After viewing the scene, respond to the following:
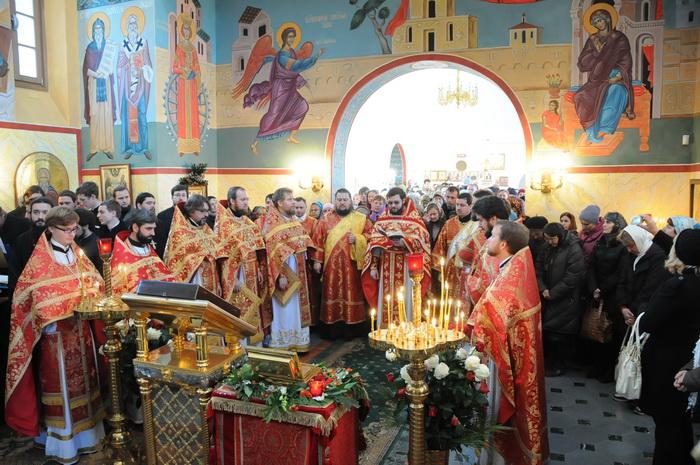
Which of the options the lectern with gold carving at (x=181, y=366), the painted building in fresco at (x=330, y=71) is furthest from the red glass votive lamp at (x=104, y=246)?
the painted building in fresco at (x=330, y=71)

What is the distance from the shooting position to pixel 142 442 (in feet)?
14.3

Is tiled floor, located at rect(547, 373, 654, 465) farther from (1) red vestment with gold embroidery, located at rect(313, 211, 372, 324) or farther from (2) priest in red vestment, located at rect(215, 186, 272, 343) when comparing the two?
(2) priest in red vestment, located at rect(215, 186, 272, 343)

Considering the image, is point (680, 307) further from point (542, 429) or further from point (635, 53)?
point (635, 53)

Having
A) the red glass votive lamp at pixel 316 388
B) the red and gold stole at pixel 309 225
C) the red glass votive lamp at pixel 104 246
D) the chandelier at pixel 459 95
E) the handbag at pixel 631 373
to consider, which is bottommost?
the handbag at pixel 631 373

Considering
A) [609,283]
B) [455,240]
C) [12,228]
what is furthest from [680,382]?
[12,228]

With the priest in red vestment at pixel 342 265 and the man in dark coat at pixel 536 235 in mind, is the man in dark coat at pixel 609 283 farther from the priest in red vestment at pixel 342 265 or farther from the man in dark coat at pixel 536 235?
the priest in red vestment at pixel 342 265

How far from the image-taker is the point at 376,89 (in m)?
12.2

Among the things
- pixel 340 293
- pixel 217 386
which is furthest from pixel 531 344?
pixel 340 293

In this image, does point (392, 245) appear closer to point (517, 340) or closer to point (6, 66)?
point (517, 340)

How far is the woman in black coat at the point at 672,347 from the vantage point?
320cm

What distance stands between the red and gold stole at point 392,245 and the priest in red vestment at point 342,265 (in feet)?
1.26

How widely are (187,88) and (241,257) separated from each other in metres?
7.49

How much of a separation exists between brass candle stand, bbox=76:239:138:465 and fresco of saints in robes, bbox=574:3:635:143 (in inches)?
361

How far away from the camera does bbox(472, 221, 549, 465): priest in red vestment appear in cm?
345
